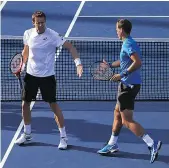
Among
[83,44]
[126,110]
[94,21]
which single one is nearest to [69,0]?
[94,21]

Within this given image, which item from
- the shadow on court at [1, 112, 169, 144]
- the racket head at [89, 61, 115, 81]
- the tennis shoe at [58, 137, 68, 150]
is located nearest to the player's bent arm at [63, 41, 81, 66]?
the racket head at [89, 61, 115, 81]

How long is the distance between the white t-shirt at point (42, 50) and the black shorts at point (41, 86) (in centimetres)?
5

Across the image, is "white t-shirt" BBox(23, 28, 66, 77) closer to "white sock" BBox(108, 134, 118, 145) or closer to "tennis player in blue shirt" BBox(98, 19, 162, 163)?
"tennis player in blue shirt" BBox(98, 19, 162, 163)

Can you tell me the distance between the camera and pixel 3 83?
818 centimetres

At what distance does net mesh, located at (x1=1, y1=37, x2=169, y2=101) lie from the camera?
784cm

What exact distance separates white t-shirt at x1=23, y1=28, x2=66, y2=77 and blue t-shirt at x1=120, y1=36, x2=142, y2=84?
0.66 metres

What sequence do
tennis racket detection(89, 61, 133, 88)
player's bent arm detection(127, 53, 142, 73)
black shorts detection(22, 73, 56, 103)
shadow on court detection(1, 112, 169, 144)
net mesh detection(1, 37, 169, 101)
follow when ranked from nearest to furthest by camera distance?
player's bent arm detection(127, 53, 142, 73)
tennis racket detection(89, 61, 133, 88)
black shorts detection(22, 73, 56, 103)
shadow on court detection(1, 112, 169, 144)
net mesh detection(1, 37, 169, 101)

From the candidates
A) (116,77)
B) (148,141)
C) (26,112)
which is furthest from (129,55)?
(26,112)

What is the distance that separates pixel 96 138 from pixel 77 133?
0.25 metres

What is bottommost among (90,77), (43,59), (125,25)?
(90,77)

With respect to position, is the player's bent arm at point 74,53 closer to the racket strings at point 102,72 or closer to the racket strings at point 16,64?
the racket strings at point 102,72

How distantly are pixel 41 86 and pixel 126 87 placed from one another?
2.85ft

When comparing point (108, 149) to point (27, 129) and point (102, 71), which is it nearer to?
point (102, 71)

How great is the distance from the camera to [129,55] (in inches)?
224
